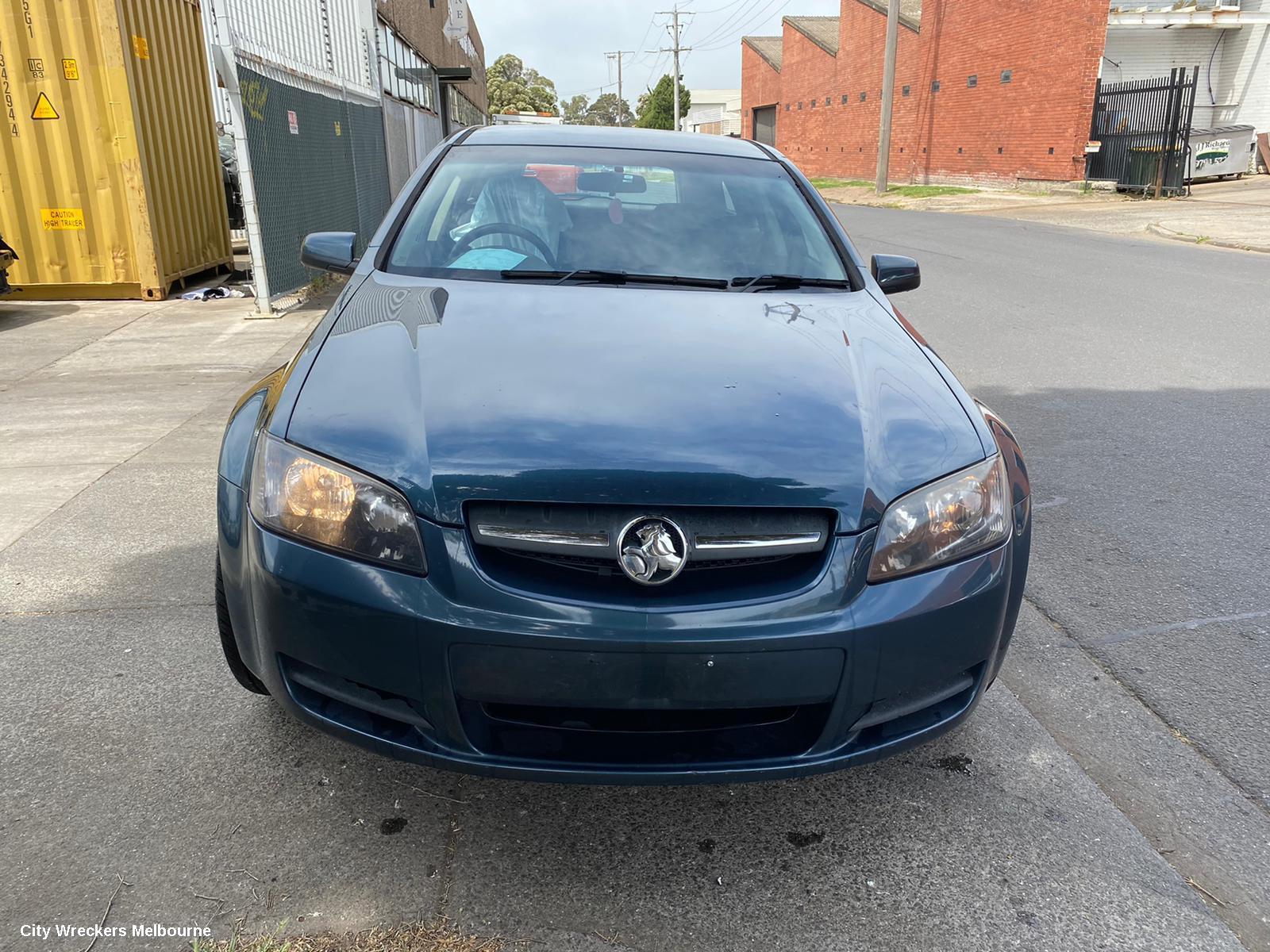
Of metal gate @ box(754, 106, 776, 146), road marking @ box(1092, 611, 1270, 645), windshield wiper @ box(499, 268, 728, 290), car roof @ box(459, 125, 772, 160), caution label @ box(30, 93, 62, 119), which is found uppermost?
metal gate @ box(754, 106, 776, 146)

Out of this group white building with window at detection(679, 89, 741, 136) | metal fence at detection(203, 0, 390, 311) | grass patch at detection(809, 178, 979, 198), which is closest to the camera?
metal fence at detection(203, 0, 390, 311)

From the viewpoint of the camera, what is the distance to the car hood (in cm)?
188

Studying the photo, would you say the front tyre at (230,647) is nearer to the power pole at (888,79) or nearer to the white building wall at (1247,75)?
the power pole at (888,79)

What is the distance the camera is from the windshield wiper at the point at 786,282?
2982 millimetres

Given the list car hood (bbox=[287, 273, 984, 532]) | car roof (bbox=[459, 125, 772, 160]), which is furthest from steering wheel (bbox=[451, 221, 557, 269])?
car roof (bbox=[459, 125, 772, 160])

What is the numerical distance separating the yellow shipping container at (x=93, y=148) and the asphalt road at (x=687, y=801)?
609 cm

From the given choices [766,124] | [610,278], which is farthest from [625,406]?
[766,124]

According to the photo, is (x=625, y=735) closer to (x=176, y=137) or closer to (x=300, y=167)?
(x=300, y=167)

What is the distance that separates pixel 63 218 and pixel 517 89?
4013 inches

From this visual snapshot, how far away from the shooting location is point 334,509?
75.5 inches

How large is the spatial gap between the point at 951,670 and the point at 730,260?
1.60 meters

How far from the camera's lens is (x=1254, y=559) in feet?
12.3

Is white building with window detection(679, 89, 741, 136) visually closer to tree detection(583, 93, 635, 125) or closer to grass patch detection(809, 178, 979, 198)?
grass patch detection(809, 178, 979, 198)

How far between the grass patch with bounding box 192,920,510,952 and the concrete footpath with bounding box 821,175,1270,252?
1551 cm
